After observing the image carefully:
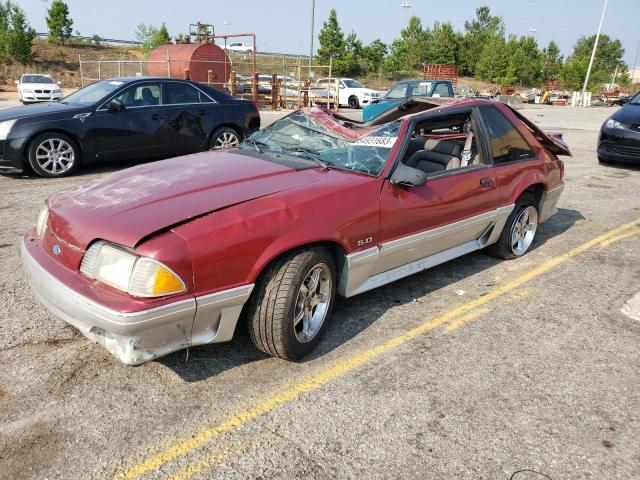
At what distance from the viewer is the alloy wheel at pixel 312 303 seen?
302cm

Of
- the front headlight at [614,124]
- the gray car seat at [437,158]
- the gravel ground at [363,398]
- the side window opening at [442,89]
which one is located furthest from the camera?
the side window opening at [442,89]

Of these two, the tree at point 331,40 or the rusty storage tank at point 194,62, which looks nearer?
the rusty storage tank at point 194,62

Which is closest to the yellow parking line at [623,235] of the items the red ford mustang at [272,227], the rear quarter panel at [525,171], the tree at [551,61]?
the rear quarter panel at [525,171]

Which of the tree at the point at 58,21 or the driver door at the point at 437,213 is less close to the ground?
the tree at the point at 58,21

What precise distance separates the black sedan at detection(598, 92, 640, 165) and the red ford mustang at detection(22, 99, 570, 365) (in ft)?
21.6

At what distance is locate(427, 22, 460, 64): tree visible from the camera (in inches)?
2635

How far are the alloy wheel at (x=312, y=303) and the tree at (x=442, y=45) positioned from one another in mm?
69417

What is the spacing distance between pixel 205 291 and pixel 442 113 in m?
2.47

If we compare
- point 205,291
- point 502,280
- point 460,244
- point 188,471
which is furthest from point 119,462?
point 502,280

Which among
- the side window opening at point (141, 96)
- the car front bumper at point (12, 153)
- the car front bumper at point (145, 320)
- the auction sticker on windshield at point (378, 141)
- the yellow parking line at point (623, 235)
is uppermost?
the auction sticker on windshield at point (378, 141)

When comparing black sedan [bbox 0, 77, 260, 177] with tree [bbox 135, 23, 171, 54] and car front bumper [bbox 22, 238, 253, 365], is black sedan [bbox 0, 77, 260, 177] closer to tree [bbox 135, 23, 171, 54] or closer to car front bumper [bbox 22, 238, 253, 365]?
car front bumper [bbox 22, 238, 253, 365]

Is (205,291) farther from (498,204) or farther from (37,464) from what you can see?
(498,204)

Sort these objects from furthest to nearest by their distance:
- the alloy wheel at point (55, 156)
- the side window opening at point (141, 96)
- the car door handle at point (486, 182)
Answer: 1. the side window opening at point (141, 96)
2. the alloy wheel at point (55, 156)
3. the car door handle at point (486, 182)

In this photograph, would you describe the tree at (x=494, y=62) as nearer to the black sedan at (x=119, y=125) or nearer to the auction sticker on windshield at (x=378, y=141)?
the black sedan at (x=119, y=125)
